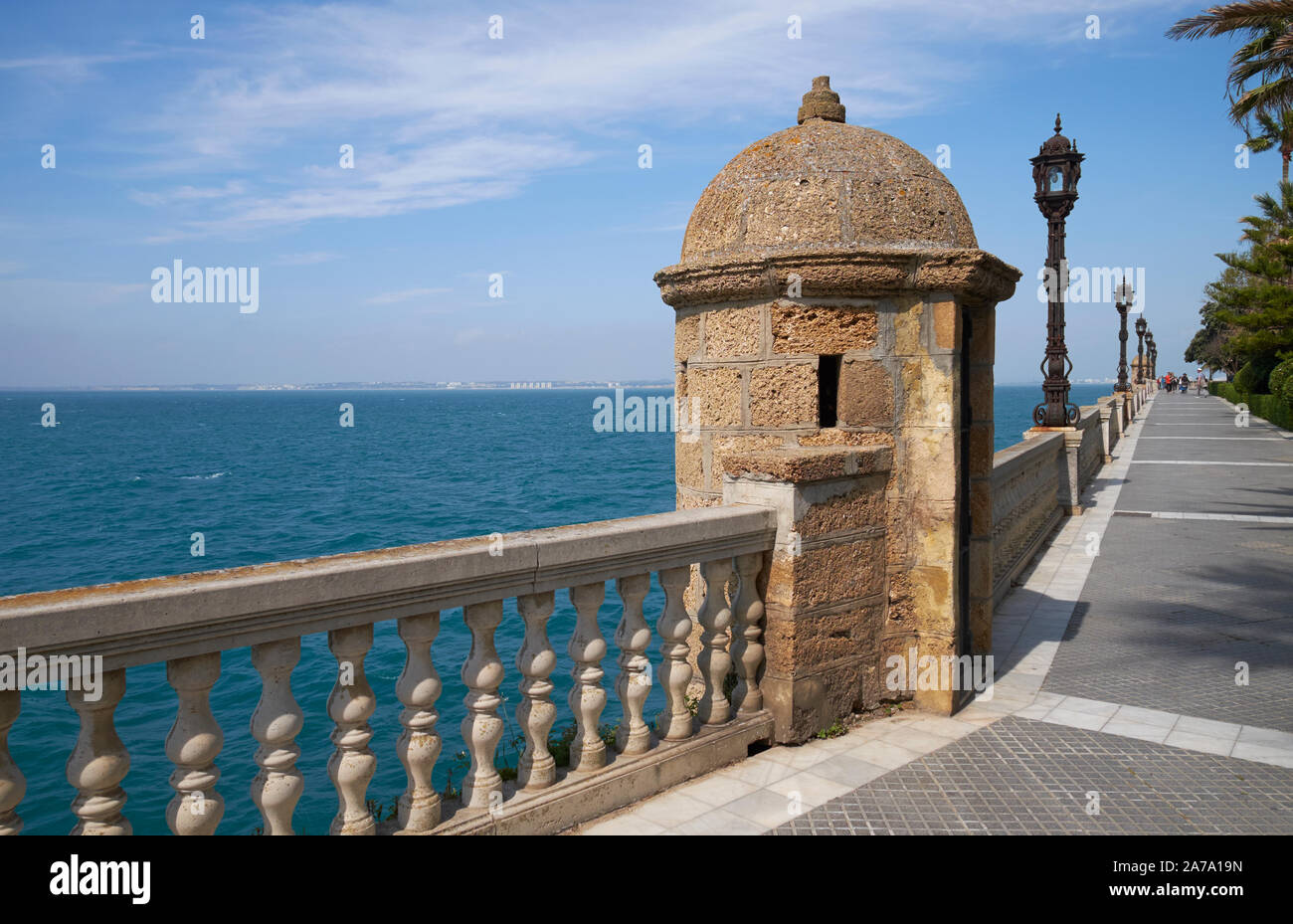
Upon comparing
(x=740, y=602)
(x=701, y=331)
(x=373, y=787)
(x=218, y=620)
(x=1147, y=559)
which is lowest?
(x=373, y=787)

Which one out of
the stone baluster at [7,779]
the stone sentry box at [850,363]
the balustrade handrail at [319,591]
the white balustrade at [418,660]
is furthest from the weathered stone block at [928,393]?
the stone baluster at [7,779]

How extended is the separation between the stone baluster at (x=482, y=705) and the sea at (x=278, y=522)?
0.62 ft

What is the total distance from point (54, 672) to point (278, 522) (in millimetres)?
34459

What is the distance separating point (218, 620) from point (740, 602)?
8.22 feet

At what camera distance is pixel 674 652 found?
402cm

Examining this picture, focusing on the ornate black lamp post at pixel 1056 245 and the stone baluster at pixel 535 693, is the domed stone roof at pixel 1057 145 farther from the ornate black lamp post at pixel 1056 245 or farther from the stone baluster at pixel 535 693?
the stone baluster at pixel 535 693

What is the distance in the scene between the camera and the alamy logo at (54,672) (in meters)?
2.25

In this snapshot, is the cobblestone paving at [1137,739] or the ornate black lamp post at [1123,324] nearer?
the cobblestone paving at [1137,739]

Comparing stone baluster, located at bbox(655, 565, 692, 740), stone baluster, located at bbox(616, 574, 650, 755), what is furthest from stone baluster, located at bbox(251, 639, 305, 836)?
stone baluster, located at bbox(655, 565, 692, 740)

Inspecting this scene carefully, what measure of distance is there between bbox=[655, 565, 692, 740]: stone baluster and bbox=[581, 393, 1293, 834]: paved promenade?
28 cm
